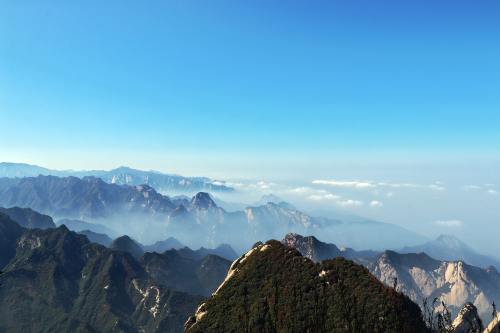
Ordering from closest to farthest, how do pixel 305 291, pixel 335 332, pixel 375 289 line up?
pixel 335 332
pixel 375 289
pixel 305 291

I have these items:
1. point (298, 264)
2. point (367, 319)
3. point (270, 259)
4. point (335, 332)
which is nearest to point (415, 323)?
point (367, 319)

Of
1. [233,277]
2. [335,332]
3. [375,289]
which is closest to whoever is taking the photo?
[335,332]

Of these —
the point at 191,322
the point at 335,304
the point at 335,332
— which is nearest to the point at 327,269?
the point at 335,304

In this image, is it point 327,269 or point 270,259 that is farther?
point 270,259

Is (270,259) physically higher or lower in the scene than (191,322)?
higher

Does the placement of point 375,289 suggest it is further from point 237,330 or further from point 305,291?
point 237,330

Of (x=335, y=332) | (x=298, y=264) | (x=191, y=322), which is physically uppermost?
(x=298, y=264)

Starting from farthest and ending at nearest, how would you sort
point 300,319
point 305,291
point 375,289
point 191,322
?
point 191,322 < point 305,291 < point 375,289 < point 300,319

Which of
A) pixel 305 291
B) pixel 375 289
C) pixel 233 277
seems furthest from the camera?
pixel 233 277

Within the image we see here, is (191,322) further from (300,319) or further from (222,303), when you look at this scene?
(300,319)
